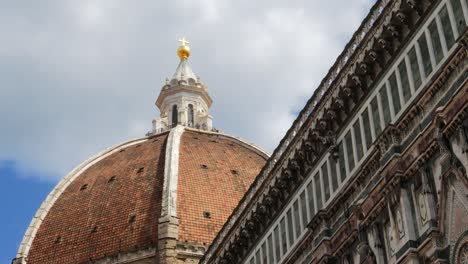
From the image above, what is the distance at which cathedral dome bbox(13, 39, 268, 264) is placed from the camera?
72812mm

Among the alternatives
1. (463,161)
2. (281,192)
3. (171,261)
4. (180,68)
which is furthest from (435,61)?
(180,68)

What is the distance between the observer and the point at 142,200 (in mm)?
77562

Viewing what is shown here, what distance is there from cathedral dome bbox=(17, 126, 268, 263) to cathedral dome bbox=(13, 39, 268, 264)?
8cm

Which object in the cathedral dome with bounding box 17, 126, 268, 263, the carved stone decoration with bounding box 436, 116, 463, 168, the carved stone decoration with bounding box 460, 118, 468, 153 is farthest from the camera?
the cathedral dome with bounding box 17, 126, 268, 263

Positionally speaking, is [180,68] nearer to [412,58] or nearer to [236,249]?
[236,249]

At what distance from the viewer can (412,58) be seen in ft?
76.6

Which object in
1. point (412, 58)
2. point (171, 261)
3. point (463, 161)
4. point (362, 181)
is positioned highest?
point (171, 261)

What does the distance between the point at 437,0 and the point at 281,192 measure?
957cm

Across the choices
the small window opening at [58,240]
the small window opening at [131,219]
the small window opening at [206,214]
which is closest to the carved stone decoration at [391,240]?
the small window opening at [206,214]

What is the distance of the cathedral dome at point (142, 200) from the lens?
242 ft

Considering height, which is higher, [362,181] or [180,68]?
[180,68]

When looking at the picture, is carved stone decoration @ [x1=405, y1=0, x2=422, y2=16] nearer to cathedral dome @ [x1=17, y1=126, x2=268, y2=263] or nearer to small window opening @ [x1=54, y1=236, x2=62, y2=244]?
cathedral dome @ [x1=17, y1=126, x2=268, y2=263]

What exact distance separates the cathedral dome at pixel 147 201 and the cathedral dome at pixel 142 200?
0.25ft

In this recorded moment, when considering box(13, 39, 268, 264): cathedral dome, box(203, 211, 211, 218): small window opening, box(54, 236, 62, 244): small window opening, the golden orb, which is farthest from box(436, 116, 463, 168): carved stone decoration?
the golden orb
